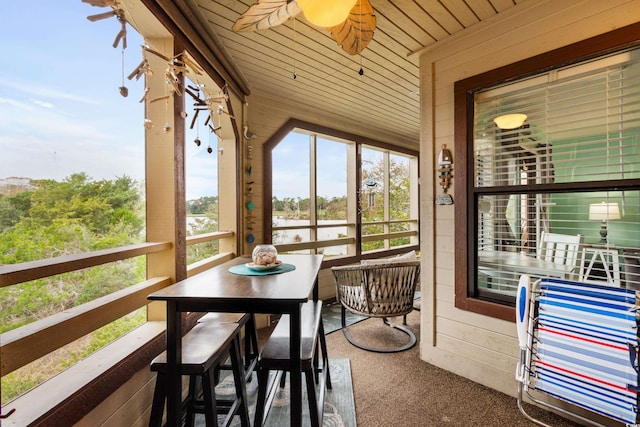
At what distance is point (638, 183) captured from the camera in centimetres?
170

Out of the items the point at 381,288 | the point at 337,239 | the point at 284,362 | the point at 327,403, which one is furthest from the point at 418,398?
the point at 337,239

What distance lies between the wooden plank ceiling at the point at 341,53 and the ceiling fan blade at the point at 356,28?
57cm

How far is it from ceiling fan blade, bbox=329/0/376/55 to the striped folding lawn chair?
1.58 metres

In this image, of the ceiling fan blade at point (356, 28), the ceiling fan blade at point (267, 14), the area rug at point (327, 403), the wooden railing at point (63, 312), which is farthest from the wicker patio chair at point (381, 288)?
the ceiling fan blade at point (267, 14)

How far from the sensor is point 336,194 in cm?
482

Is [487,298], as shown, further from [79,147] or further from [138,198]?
[79,147]

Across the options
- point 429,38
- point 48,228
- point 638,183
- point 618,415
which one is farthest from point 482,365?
point 48,228

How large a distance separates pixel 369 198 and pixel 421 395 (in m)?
3.34

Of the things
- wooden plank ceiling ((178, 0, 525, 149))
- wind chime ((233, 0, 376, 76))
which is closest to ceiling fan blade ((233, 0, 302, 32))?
wind chime ((233, 0, 376, 76))

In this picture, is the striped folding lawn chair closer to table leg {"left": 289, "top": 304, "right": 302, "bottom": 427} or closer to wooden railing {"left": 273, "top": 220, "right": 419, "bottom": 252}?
table leg {"left": 289, "top": 304, "right": 302, "bottom": 427}

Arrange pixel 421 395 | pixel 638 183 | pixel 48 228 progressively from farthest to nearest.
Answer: pixel 421 395, pixel 638 183, pixel 48 228

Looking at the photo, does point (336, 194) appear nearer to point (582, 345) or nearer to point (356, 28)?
point (356, 28)

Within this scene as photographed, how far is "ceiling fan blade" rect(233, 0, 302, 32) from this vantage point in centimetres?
138

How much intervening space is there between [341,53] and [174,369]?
253 cm
